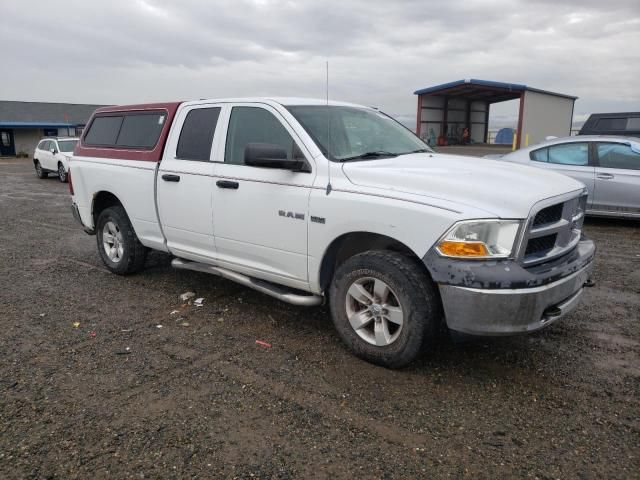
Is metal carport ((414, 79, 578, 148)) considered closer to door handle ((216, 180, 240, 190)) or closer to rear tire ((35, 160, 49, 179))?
rear tire ((35, 160, 49, 179))

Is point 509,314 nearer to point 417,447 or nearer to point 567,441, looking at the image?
point 567,441

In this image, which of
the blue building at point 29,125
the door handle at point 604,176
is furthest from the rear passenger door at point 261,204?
the blue building at point 29,125

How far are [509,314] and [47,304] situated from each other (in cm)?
435

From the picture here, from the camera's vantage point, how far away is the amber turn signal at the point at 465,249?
122 inches

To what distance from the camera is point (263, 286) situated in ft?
14.2

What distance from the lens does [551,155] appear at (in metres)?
9.02

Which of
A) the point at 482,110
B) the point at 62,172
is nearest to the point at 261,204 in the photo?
the point at 62,172

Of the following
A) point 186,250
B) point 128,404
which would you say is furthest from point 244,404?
point 186,250

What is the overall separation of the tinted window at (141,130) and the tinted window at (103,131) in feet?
0.49

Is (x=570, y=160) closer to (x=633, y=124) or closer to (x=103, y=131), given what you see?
(x=633, y=124)

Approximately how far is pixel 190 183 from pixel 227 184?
54 centimetres

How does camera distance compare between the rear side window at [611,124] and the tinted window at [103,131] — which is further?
the rear side window at [611,124]

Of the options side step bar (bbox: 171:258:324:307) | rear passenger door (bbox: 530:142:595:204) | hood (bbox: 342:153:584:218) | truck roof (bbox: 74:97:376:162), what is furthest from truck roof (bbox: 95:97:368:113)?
rear passenger door (bbox: 530:142:595:204)

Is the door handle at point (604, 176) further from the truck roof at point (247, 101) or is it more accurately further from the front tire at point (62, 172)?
the front tire at point (62, 172)
